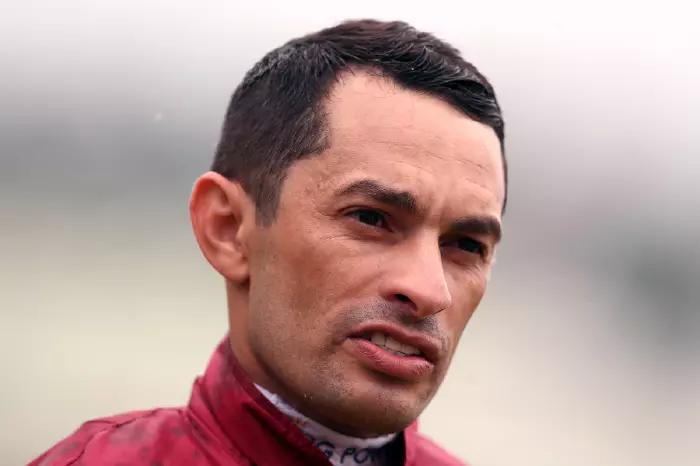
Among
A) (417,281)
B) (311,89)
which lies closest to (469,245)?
(417,281)

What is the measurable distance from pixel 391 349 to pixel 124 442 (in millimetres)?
404

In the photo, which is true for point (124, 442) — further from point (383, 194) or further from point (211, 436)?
point (383, 194)

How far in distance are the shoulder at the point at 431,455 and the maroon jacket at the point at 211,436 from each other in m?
0.14

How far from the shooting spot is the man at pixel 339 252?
3.74 ft

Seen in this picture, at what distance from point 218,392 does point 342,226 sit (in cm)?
30

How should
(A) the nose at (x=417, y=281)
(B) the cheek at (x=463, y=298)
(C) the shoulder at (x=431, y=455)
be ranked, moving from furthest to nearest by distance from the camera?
(C) the shoulder at (x=431, y=455) → (B) the cheek at (x=463, y=298) → (A) the nose at (x=417, y=281)

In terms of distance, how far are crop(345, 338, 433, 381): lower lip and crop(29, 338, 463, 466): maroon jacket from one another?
14 centimetres

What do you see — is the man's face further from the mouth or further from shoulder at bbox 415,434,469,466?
shoulder at bbox 415,434,469,466

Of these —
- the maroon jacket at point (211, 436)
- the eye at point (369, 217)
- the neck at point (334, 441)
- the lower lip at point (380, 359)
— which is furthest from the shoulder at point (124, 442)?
the eye at point (369, 217)

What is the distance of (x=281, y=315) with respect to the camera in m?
1.17

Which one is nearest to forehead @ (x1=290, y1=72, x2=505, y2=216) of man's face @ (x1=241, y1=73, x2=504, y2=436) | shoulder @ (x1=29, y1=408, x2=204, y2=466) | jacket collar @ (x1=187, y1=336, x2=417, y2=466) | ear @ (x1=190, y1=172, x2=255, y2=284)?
man's face @ (x1=241, y1=73, x2=504, y2=436)

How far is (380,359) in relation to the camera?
112cm

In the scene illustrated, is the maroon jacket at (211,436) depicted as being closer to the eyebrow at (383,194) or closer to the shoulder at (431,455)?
the shoulder at (431,455)

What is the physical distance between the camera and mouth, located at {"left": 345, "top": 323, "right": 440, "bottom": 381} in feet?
3.69
